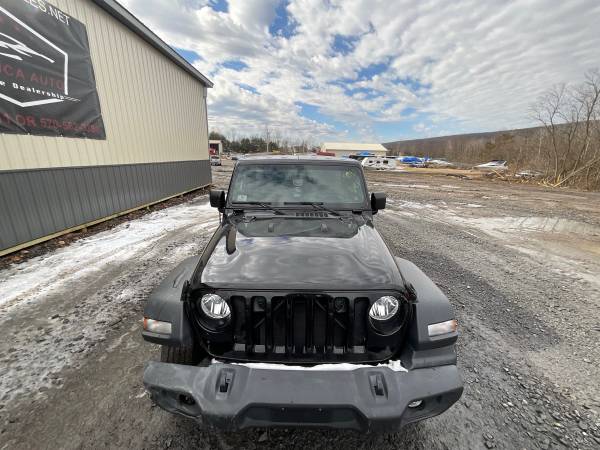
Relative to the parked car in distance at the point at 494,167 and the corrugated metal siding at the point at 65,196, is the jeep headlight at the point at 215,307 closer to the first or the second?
the corrugated metal siding at the point at 65,196

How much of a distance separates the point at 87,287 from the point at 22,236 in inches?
105

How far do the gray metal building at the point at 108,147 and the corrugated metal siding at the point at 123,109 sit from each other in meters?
0.02

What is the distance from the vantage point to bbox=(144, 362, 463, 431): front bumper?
1421 millimetres

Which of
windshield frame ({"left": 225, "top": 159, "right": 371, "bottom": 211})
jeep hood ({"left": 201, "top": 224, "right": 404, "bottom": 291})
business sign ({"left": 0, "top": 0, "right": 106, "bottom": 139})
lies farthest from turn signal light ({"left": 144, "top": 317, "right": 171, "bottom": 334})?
business sign ({"left": 0, "top": 0, "right": 106, "bottom": 139})

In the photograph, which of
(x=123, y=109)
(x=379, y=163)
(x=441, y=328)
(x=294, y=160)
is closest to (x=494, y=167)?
(x=379, y=163)

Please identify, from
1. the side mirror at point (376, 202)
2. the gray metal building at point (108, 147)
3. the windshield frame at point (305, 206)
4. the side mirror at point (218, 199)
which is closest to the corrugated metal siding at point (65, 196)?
the gray metal building at point (108, 147)

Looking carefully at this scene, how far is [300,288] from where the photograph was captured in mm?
1692

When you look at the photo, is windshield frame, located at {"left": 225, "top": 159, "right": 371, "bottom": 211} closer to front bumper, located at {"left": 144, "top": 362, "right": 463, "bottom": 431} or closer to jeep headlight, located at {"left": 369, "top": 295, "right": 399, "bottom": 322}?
jeep headlight, located at {"left": 369, "top": 295, "right": 399, "bottom": 322}

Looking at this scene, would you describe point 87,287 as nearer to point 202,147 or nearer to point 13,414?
point 13,414

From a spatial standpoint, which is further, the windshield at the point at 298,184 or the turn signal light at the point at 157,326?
the windshield at the point at 298,184

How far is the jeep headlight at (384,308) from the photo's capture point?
1730 millimetres

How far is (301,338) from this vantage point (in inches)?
69.0

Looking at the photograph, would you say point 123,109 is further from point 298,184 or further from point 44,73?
point 298,184

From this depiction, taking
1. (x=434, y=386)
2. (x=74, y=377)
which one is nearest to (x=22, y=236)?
(x=74, y=377)
